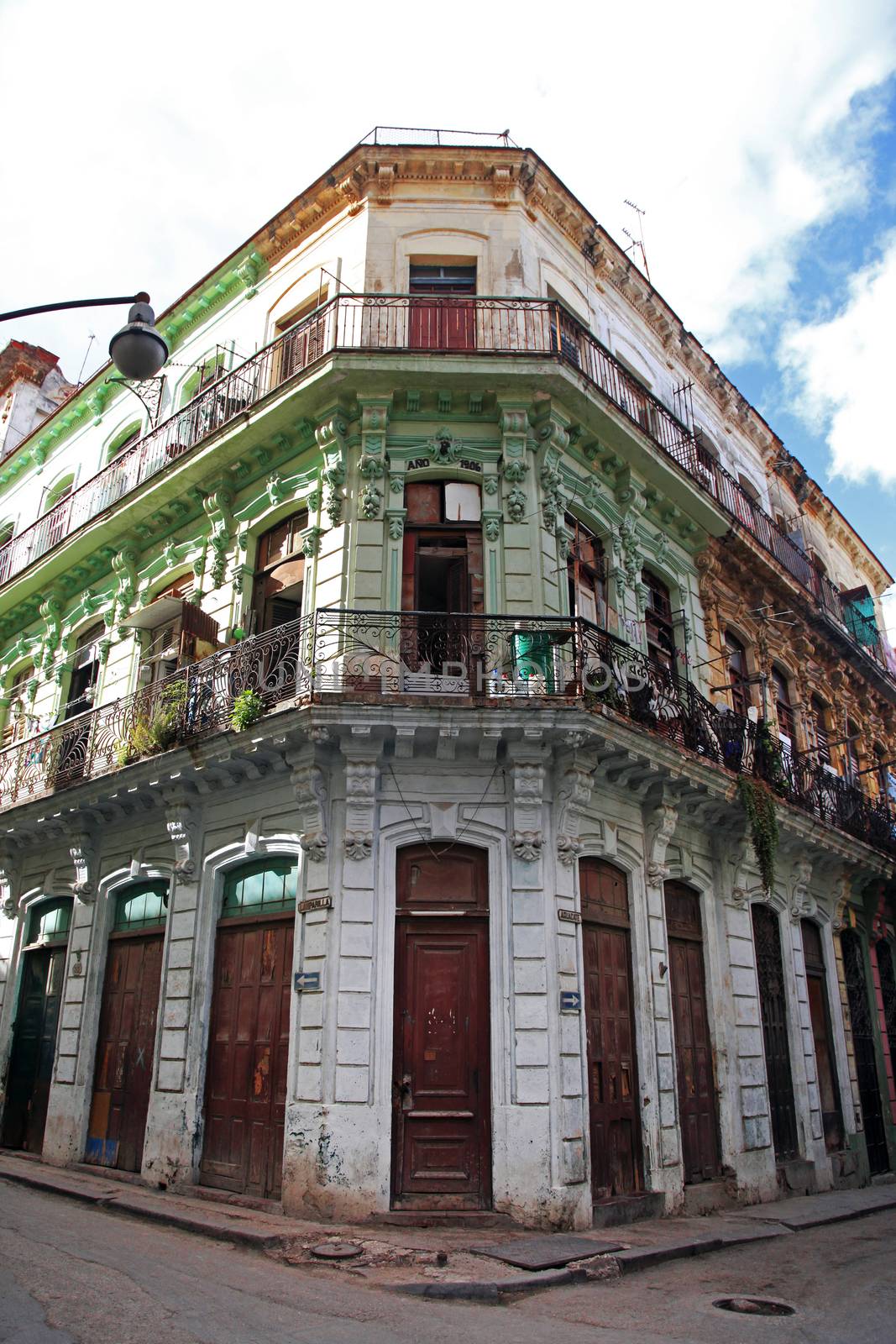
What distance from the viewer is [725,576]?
15.0 metres

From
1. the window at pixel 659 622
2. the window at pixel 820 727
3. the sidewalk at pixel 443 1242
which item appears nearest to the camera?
the sidewalk at pixel 443 1242

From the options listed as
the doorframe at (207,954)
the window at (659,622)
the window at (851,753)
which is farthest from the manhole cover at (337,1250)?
the window at (851,753)

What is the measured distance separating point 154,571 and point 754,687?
928 cm

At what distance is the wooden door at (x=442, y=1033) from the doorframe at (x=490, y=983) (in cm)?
9

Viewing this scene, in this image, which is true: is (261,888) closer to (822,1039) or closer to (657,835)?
(657,835)

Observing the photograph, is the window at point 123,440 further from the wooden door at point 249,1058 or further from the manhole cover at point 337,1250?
the manhole cover at point 337,1250

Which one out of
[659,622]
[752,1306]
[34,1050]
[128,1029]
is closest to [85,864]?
[128,1029]

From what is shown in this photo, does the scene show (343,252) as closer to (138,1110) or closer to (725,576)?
(725,576)

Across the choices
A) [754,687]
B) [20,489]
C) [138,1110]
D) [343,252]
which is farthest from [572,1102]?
[20,489]

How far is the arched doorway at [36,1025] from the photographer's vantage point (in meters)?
12.4

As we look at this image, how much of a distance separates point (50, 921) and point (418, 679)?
737 centimetres

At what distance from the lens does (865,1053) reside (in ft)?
50.7

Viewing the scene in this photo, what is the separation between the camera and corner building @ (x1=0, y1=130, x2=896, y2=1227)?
357 inches

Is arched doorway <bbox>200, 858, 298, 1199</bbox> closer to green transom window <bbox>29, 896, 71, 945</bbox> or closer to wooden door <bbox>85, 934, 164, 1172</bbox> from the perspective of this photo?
wooden door <bbox>85, 934, 164, 1172</bbox>
